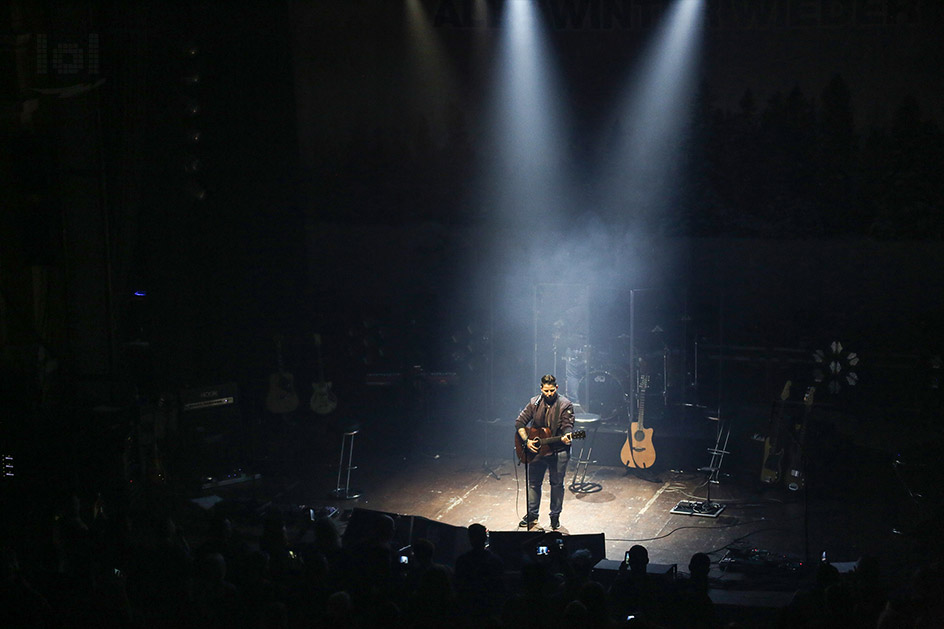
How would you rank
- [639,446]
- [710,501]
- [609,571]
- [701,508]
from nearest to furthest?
[609,571]
[701,508]
[710,501]
[639,446]

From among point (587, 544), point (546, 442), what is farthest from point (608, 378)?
point (587, 544)

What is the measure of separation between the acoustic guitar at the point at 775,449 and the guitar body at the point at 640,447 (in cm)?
133

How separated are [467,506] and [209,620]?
207 inches

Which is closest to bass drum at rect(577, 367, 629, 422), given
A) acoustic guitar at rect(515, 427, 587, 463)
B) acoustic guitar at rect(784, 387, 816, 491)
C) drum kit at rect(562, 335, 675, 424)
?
drum kit at rect(562, 335, 675, 424)

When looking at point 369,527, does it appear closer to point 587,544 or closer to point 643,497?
point 587,544

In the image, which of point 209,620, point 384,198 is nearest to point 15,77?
point 384,198

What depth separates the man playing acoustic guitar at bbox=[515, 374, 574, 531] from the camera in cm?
897

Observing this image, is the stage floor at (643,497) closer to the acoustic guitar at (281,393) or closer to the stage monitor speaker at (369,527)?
the acoustic guitar at (281,393)

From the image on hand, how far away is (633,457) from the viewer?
35.9 ft

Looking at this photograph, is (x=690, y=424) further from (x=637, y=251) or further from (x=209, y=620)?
(x=209, y=620)

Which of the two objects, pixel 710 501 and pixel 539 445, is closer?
pixel 539 445

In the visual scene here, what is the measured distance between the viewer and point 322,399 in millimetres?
12453

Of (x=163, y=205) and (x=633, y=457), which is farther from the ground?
(x=163, y=205)

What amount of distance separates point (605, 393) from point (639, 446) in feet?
4.42
